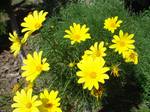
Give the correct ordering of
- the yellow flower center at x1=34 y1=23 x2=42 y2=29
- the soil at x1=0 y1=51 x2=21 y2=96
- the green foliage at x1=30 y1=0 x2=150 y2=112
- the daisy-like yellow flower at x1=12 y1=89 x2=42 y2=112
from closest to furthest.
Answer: the daisy-like yellow flower at x1=12 y1=89 x2=42 y2=112 < the yellow flower center at x1=34 y1=23 x2=42 y2=29 < the green foliage at x1=30 y1=0 x2=150 y2=112 < the soil at x1=0 y1=51 x2=21 y2=96

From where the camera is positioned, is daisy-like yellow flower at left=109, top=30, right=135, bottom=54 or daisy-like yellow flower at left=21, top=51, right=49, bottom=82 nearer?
daisy-like yellow flower at left=21, top=51, right=49, bottom=82

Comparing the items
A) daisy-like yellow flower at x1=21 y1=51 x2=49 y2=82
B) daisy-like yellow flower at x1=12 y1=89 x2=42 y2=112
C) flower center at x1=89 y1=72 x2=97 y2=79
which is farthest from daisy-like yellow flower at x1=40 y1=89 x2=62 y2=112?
flower center at x1=89 y1=72 x2=97 y2=79

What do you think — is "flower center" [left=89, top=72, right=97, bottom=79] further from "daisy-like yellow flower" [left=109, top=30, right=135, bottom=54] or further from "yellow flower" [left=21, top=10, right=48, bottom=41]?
"yellow flower" [left=21, top=10, right=48, bottom=41]

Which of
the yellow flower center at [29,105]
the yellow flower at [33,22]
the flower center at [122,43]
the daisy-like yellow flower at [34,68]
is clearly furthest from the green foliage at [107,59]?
the yellow flower center at [29,105]

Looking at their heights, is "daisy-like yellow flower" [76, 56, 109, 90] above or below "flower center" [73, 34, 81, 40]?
below

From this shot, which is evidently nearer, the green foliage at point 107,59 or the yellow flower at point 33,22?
the yellow flower at point 33,22

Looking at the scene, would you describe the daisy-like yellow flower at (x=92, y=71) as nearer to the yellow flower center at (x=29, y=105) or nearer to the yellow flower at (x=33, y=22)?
the yellow flower center at (x=29, y=105)

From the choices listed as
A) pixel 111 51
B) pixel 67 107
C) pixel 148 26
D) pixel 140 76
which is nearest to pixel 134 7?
pixel 148 26

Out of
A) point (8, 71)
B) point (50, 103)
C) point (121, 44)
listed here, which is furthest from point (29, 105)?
point (8, 71)
